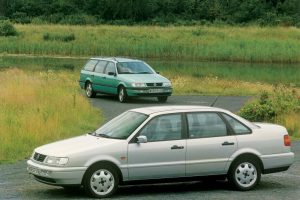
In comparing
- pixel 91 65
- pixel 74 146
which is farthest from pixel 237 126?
pixel 91 65

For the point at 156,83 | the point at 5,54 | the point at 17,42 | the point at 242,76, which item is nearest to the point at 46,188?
the point at 156,83

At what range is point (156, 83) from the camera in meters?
29.8

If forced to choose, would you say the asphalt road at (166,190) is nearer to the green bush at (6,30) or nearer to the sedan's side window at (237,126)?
the sedan's side window at (237,126)

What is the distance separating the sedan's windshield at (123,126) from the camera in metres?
12.6

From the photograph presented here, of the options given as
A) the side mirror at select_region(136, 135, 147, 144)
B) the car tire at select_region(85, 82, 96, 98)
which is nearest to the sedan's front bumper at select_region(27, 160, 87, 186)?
the side mirror at select_region(136, 135, 147, 144)

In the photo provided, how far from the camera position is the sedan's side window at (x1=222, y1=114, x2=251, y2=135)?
13.1 m

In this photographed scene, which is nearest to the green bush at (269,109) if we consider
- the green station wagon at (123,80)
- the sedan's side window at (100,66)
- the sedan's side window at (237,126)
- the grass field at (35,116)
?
the grass field at (35,116)

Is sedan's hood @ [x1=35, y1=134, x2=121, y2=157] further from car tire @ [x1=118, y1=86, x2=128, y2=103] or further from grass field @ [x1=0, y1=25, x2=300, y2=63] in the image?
grass field @ [x1=0, y1=25, x2=300, y2=63]

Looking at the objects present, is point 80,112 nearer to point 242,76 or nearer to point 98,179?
point 98,179

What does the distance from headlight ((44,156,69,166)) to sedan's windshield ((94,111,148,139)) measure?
3.50ft

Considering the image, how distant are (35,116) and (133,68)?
38.0 feet

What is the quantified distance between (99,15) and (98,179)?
88671 mm

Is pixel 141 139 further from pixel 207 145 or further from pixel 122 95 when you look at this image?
pixel 122 95

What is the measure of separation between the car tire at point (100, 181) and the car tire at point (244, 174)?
6.61ft
